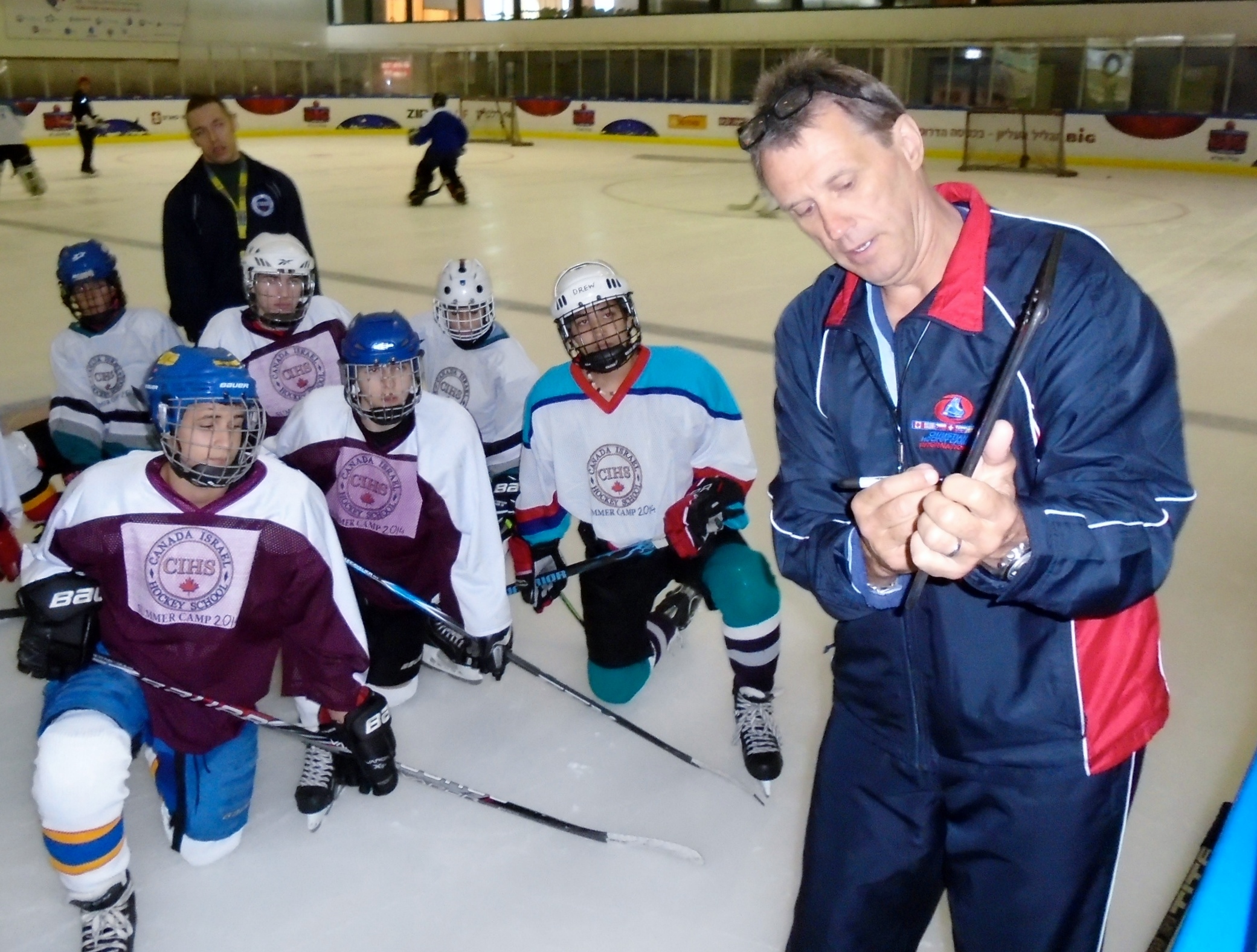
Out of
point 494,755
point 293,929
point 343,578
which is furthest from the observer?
point 494,755

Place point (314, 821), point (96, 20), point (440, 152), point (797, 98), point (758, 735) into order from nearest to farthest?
point (797, 98) < point (314, 821) < point (758, 735) < point (440, 152) < point (96, 20)

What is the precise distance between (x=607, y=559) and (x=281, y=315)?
1.28 meters

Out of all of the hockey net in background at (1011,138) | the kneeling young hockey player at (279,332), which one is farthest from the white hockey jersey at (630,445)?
the hockey net in background at (1011,138)

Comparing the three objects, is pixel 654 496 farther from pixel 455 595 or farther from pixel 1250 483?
pixel 1250 483

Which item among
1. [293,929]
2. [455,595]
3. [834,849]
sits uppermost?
[834,849]

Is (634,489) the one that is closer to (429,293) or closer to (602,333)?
(602,333)

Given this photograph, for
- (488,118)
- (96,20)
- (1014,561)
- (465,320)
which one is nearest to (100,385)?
(465,320)

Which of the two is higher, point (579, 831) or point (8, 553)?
point (8, 553)

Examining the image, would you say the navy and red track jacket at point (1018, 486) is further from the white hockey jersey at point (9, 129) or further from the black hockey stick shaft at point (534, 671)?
the white hockey jersey at point (9, 129)

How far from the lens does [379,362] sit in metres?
2.37

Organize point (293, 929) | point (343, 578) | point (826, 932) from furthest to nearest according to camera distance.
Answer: point (343, 578), point (293, 929), point (826, 932)

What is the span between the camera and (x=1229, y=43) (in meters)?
14.0

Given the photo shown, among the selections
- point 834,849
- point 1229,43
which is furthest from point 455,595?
point 1229,43

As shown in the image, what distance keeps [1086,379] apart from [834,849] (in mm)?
642
